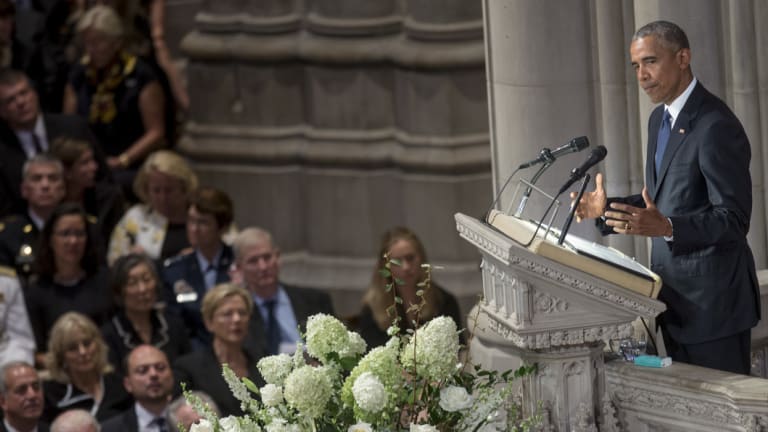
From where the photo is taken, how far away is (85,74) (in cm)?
1091

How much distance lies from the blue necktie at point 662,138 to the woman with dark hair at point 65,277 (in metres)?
3.88

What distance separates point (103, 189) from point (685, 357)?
489cm

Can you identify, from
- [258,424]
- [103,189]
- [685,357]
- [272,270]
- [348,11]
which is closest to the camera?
[258,424]

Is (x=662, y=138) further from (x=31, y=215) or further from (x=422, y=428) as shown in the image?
(x=31, y=215)

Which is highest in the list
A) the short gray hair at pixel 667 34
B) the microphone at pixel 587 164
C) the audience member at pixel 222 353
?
the short gray hair at pixel 667 34

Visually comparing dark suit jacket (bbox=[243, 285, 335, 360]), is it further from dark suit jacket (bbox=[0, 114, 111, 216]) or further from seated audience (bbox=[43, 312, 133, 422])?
dark suit jacket (bbox=[0, 114, 111, 216])

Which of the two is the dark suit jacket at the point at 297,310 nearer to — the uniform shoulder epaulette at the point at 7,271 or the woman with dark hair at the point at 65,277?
the woman with dark hair at the point at 65,277

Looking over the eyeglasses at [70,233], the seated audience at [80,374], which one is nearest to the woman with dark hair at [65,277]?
the eyeglasses at [70,233]

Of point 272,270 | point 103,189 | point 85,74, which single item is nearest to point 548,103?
point 272,270

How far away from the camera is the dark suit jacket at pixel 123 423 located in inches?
316

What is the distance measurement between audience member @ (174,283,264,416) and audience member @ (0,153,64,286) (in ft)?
3.67

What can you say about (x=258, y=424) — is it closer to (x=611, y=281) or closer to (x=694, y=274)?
(x=611, y=281)

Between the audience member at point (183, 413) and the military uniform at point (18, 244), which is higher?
the military uniform at point (18, 244)

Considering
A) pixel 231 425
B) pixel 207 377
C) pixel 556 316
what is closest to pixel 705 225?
pixel 556 316
